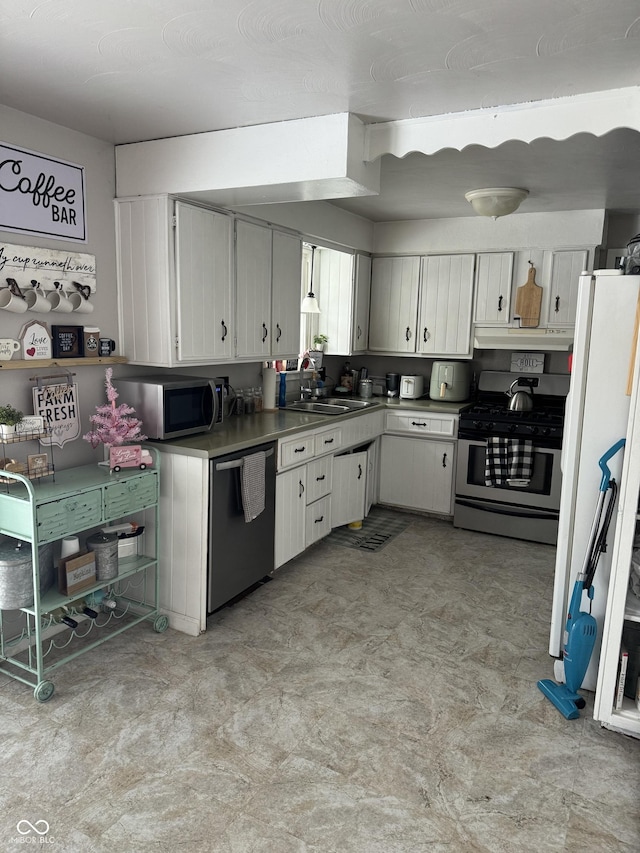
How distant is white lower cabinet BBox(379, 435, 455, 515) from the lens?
4.75 metres

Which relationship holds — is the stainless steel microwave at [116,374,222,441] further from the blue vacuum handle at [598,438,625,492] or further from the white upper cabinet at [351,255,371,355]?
the white upper cabinet at [351,255,371,355]

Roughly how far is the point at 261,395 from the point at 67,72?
239 cm

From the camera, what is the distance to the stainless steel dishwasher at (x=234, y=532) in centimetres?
296

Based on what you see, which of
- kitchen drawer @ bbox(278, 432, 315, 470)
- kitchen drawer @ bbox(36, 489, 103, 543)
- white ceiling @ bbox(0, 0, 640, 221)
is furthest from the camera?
kitchen drawer @ bbox(278, 432, 315, 470)

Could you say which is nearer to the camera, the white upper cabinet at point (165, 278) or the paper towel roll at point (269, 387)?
the white upper cabinet at point (165, 278)


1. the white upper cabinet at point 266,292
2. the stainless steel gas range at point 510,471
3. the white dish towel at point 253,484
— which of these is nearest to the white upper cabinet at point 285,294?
the white upper cabinet at point 266,292

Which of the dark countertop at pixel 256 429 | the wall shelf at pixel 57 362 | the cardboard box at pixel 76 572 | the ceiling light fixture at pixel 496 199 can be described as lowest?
the cardboard box at pixel 76 572

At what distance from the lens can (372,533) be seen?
453cm

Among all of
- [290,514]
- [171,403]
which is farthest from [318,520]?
[171,403]

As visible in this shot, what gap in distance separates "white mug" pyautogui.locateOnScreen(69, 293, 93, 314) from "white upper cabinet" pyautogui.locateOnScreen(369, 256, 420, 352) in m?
2.84

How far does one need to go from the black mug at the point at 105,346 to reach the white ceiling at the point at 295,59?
989 millimetres

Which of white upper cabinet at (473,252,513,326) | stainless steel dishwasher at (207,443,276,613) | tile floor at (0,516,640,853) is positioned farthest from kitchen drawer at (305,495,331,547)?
white upper cabinet at (473,252,513,326)

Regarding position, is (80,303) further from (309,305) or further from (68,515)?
(309,305)

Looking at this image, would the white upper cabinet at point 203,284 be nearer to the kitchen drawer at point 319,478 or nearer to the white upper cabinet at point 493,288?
the kitchen drawer at point 319,478
